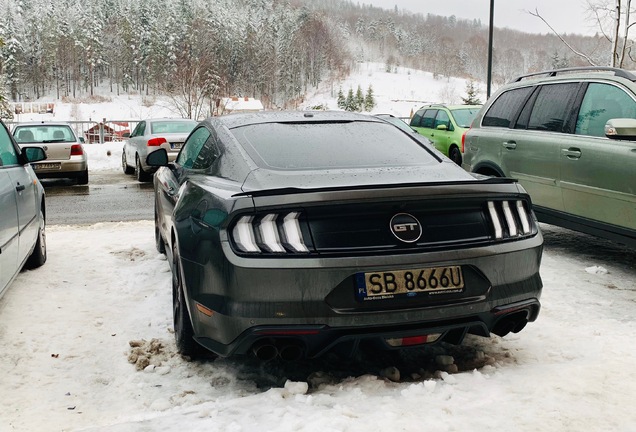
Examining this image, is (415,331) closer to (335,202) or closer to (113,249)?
(335,202)

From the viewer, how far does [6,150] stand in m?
5.45

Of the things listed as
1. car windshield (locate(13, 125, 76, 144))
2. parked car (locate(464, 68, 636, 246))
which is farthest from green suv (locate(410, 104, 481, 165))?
car windshield (locate(13, 125, 76, 144))

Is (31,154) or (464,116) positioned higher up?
(464,116)

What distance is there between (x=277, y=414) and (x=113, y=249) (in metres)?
4.85

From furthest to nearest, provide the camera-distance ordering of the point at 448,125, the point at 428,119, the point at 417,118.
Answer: the point at 417,118
the point at 428,119
the point at 448,125

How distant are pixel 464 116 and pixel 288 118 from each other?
40.6 feet

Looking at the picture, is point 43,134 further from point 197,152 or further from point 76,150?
point 197,152

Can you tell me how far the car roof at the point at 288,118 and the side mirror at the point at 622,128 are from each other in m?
2.14

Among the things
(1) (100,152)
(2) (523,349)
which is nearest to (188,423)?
(2) (523,349)

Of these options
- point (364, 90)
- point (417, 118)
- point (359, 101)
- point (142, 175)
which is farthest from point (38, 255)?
point (364, 90)

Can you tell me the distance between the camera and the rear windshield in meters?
3.59

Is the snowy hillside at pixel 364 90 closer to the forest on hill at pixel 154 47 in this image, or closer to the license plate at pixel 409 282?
the forest on hill at pixel 154 47

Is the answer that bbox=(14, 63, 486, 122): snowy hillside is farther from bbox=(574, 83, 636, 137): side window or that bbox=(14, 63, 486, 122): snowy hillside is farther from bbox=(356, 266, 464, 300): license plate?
bbox=(356, 266, 464, 300): license plate

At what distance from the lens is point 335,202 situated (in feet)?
9.50
